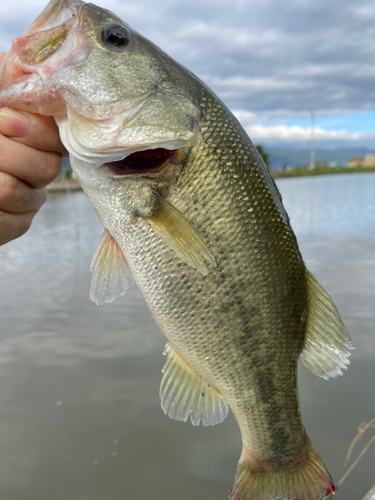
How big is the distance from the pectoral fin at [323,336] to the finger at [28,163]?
132cm

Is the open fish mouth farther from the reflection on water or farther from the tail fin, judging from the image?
the reflection on water

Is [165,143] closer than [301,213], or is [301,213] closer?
[165,143]

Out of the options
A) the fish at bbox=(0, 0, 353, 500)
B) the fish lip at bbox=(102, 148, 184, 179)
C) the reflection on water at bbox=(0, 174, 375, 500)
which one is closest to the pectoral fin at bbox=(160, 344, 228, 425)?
the fish at bbox=(0, 0, 353, 500)

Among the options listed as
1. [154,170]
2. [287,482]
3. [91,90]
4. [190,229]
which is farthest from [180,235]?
[287,482]

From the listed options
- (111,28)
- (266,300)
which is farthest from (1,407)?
(111,28)

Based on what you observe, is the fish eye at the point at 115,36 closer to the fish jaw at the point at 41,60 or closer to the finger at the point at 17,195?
the fish jaw at the point at 41,60

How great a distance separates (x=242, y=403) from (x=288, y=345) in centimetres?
38

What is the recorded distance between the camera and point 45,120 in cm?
166

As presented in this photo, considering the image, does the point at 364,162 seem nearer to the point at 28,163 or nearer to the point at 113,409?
the point at 113,409

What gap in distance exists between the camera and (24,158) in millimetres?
1639

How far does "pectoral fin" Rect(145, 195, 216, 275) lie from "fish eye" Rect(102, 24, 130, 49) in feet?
2.33

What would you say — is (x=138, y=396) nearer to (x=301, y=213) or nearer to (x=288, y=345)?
(x=288, y=345)

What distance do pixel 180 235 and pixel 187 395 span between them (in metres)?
0.92

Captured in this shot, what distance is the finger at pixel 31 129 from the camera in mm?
1567
